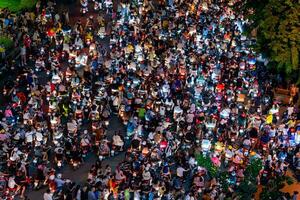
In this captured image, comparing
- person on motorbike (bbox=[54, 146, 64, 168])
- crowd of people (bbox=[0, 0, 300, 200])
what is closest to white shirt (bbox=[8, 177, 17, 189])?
crowd of people (bbox=[0, 0, 300, 200])

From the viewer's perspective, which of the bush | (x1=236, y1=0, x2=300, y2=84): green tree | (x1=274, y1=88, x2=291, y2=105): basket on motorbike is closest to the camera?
(x1=236, y1=0, x2=300, y2=84): green tree

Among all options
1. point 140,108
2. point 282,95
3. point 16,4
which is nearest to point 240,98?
point 282,95

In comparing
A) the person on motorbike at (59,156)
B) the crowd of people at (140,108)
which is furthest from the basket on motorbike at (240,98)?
the person on motorbike at (59,156)

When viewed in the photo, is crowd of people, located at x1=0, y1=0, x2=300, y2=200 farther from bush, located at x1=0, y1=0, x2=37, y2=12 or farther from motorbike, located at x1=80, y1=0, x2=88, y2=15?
motorbike, located at x1=80, y1=0, x2=88, y2=15

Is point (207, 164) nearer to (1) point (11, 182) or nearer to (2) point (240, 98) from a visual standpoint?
(2) point (240, 98)

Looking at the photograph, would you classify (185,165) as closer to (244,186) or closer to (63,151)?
(244,186)
